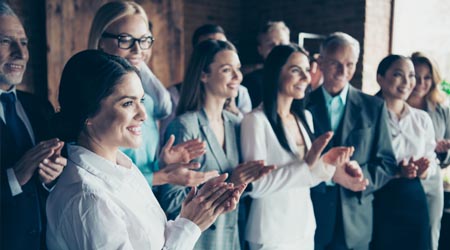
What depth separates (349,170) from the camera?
2223 mm

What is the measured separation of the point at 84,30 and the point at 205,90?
2.43 metres

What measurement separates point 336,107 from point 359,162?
13.0 inches

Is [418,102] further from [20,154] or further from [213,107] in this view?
[20,154]

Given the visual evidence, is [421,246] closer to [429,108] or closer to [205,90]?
[429,108]

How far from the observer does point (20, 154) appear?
1.43m

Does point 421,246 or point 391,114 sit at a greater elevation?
point 391,114

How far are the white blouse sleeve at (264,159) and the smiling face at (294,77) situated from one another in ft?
0.70

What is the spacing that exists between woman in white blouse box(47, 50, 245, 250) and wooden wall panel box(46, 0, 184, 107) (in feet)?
9.49

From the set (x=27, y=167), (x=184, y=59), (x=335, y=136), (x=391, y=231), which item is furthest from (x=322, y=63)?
(x=184, y=59)

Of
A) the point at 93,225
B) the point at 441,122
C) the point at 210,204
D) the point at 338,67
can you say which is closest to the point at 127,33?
the point at 210,204

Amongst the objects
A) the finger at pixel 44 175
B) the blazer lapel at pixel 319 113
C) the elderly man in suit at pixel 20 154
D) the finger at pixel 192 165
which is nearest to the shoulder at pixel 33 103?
the elderly man in suit at pixel 20 154

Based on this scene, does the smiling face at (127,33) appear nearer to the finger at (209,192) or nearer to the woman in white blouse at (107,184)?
the woman in white blouse at (107,184)

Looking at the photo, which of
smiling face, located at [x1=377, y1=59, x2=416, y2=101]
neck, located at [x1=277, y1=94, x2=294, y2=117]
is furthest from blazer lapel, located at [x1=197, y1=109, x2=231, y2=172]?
smiling face, located at [x1=377, y1=59, x2=416, y2=101]

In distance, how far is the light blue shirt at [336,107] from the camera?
243cm
